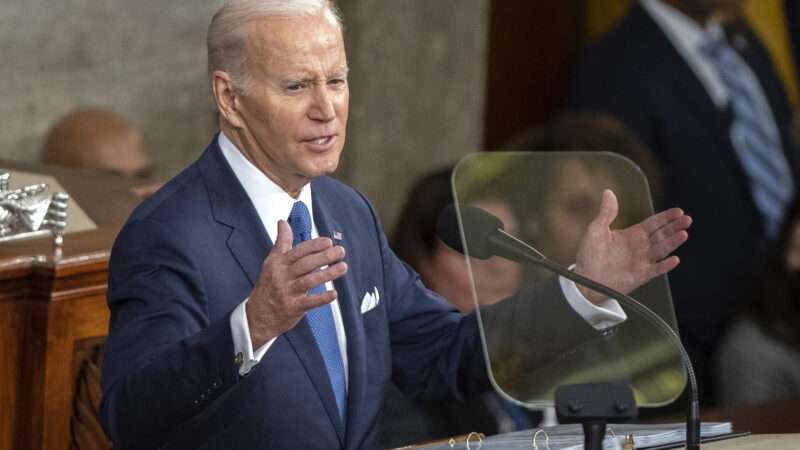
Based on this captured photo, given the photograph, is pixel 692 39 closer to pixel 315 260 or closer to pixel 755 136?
pixel 755 136

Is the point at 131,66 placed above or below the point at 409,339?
above

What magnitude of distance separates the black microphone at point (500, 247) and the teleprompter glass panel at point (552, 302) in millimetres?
41

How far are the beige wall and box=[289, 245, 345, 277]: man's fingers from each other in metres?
2.75

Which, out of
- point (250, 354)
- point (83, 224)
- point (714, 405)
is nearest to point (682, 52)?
point (714, 405)

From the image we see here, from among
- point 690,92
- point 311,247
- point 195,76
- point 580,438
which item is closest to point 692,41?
point 690,92

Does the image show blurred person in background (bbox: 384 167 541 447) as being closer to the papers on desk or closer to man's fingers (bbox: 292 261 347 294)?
the papers on desk

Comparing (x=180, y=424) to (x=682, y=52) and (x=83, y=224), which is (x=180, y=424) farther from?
(x=682, y=52)

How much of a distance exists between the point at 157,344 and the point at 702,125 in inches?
131

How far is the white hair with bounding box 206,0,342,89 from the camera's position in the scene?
2.70 metres

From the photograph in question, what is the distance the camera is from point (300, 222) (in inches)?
110

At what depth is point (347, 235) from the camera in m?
2.89

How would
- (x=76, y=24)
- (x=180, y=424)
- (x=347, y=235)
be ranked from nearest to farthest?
(x=180, y=424), (x=347, y=235), (x=76, y=24)

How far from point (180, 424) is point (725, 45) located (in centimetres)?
342

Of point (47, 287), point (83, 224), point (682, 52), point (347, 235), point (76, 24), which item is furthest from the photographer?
point (682, 52)
